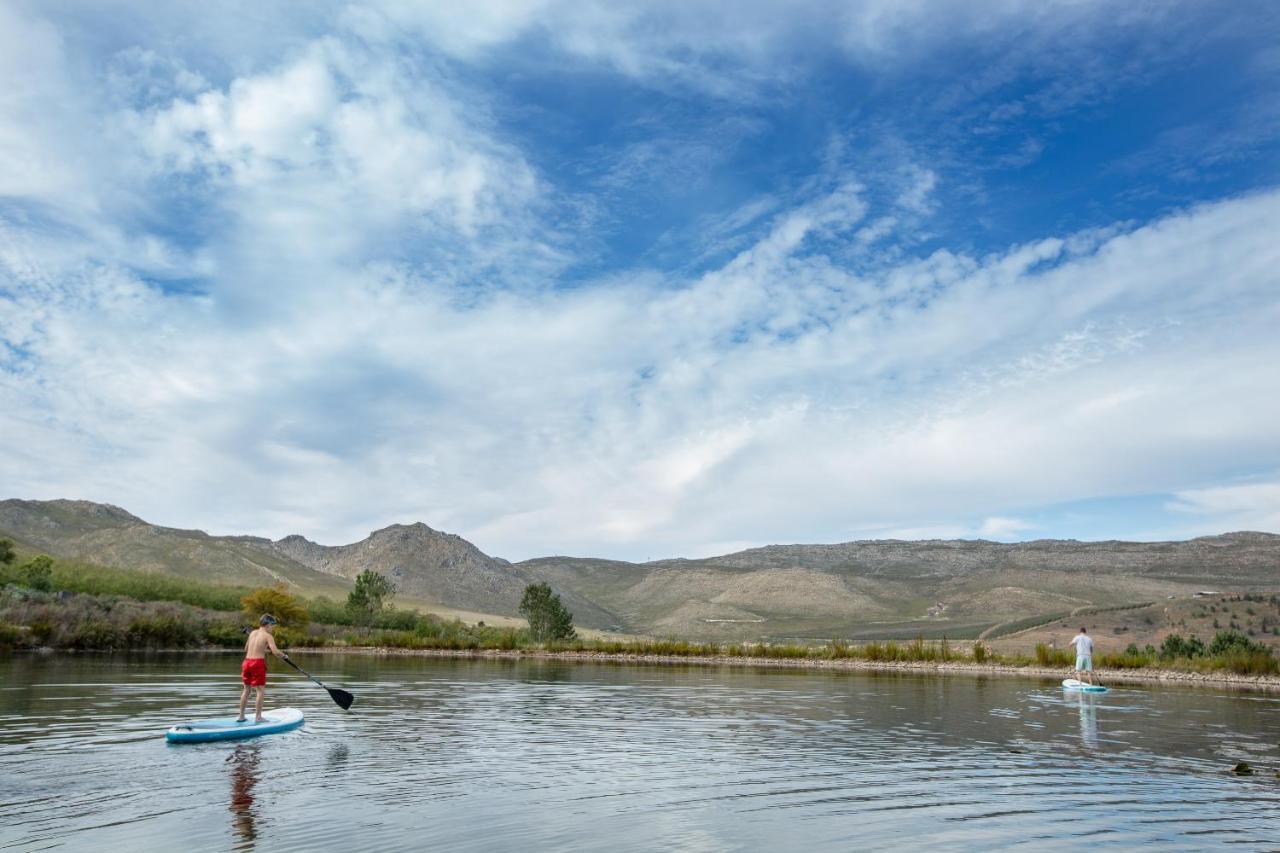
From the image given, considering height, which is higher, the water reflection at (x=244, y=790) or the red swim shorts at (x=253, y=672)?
the red swim shorts at (x=253, y=672)

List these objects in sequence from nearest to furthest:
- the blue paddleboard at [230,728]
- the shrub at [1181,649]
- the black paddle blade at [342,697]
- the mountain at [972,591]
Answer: the blue paddleboard at [230,728] < the black paddle blade at [342,697] < the shrub at [1181,649] < the mountain at [972,591]

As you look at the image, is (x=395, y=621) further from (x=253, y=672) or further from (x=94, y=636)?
(x=253, y=672)

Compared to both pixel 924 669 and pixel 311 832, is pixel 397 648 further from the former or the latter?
pixel 311 832

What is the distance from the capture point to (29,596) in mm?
62125

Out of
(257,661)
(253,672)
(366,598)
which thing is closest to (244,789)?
(253,672)

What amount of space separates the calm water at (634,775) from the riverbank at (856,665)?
44.8ft

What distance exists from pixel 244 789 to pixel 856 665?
43640 mm

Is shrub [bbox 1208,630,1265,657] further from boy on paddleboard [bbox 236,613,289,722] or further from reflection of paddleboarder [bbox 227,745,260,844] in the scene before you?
reflection of paddleboarder [bbox 227,745,260,844]

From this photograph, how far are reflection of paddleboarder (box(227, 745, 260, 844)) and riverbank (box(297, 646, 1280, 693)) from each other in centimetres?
3551

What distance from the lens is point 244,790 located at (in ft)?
44.2

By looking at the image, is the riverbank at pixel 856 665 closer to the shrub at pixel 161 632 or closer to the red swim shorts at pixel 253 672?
the shrub at pixel 161 632

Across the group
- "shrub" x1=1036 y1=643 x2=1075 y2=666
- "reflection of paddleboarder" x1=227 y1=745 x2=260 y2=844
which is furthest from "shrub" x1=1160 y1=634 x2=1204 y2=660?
"reflection of paddleboarder" x1=227 y1=745 x2=260 y2=844

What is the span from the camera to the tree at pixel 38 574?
3024 inches

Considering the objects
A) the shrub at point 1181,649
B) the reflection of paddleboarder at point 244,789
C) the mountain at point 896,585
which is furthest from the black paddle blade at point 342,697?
the mountain at point 896,585
